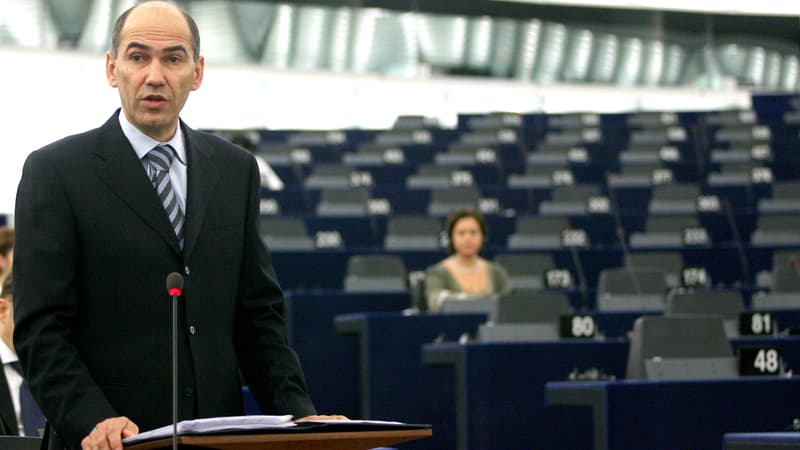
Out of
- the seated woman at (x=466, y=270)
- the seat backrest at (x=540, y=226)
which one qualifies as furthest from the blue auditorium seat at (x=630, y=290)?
the seat backrest at (x=540, y=226)

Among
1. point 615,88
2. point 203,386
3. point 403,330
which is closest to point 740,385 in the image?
point 403,330

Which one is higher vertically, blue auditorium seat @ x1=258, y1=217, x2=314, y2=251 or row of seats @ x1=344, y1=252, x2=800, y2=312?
blue auditorium seat @ x1=258, y1=217, x2=314, y2=251

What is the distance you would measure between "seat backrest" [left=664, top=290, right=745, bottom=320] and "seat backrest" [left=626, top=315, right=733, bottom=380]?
1.42 metres

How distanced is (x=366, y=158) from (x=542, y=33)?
7.77m

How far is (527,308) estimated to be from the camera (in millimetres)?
7996

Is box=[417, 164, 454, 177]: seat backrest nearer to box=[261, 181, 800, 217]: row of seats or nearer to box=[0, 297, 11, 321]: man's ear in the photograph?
box=[261, 181, 800, 217]: row of seats

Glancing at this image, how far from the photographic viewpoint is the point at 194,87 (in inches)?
115

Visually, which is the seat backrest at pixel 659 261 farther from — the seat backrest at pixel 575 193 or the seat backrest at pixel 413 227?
the seat backrest at pixel 575 193

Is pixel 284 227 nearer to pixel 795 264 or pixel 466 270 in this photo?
pixel 466 270

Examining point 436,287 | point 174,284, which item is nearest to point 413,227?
point 436,287

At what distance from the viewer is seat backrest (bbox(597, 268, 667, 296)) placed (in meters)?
9.82

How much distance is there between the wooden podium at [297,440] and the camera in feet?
8.19

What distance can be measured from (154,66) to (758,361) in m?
4.39

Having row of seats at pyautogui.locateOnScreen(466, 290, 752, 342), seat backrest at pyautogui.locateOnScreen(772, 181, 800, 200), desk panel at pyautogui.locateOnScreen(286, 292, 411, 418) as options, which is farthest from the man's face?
seat backrest at pyautogui.locateOnScreen(772, 181, 800, 200)
